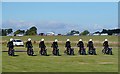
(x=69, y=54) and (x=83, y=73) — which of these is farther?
(x=69, y=54)

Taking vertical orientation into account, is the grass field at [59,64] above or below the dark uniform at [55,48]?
below

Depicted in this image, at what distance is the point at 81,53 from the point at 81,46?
28.9 inches

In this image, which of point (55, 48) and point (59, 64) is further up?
point (55, 48)

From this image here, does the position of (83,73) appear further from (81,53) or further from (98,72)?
(81,53)

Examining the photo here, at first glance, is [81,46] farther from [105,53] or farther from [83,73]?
[83,73]

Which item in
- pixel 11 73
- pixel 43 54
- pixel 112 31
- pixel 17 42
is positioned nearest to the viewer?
pixel 11 73

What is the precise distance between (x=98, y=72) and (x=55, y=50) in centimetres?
1690

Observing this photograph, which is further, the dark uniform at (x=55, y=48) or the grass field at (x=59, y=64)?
the dark uniform at (x=55, y=48)

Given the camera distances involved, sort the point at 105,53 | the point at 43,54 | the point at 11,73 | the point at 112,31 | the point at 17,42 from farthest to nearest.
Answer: the point at 112,31
the point at 17,42
the point at 105,53
the point at 43,54
the point at 11,73

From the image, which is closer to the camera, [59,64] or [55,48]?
[59,64]

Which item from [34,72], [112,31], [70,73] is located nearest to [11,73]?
[34,72]

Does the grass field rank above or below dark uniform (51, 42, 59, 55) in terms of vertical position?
below

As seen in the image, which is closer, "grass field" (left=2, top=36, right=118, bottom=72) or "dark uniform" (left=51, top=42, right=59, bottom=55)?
"grass field" (left=2, top=36, right=118, bottom=72)

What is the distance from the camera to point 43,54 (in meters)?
37.3
